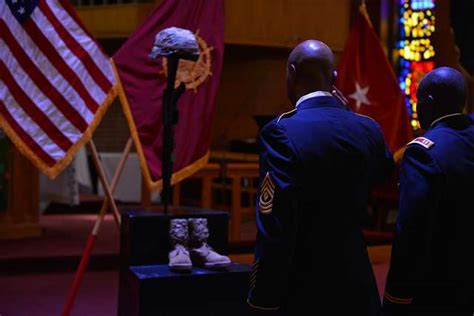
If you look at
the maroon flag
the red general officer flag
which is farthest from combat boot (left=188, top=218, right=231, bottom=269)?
the red general officer flag

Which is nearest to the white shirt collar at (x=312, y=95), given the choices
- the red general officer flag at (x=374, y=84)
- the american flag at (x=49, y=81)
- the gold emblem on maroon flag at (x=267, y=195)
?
the gold emblem on maroon flag at (x=267, y=195)

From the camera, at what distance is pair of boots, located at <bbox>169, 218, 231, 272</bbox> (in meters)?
3.51

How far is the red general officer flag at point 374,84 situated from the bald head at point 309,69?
406 centimetres

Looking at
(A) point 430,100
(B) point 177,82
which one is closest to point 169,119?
(B) point 177,82

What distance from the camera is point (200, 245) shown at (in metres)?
3.67

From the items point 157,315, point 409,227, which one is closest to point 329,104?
point 409,227

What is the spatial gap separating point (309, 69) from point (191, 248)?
5.70 ft

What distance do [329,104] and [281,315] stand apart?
1.92 feet

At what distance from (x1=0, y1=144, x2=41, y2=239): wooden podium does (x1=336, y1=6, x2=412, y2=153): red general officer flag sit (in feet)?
9.54

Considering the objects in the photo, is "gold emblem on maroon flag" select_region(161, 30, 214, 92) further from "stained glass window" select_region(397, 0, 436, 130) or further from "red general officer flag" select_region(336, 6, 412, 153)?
"stained glass window" select_region(397, 0, 436, 130)

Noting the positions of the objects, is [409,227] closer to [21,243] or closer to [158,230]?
[158,230]

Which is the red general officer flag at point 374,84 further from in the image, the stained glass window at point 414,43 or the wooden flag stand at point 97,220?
the stained glass window at point 414,43

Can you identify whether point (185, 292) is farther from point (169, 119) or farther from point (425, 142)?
point (425, 142)

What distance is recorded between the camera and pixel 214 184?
8.16 m
